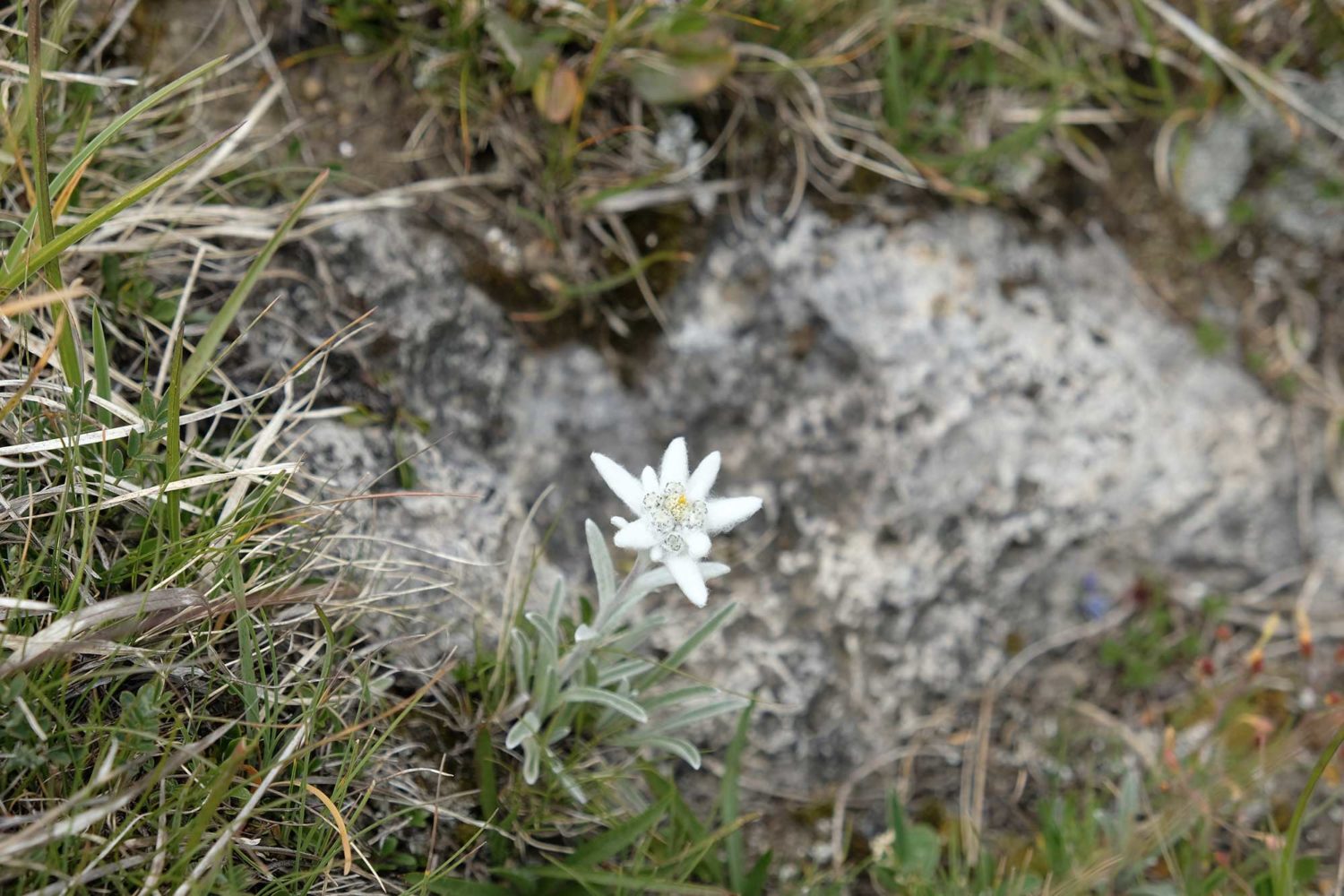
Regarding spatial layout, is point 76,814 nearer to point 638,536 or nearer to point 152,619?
point 152,619

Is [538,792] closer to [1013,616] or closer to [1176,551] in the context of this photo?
[1013,616]

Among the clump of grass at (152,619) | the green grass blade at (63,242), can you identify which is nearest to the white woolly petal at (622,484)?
the clump of grass at (152,619)

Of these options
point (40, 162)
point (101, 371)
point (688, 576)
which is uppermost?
point (40, 162)

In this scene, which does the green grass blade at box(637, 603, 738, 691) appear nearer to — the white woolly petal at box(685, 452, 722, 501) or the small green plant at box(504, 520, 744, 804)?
the small green plant at box(504, 520, 744, 804)

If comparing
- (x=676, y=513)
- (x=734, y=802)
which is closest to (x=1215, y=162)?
(x=676, y=513)

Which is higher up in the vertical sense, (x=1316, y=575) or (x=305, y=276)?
(x=305, y=276)

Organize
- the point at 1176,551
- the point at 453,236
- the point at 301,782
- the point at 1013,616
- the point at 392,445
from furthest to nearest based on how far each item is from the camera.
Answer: the point at 1176,551 → the point at 1013,616 → the point at 453,236 → the point at 392,445 → the point at 301,782

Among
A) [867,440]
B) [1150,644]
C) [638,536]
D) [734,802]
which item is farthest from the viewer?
[1150,644]

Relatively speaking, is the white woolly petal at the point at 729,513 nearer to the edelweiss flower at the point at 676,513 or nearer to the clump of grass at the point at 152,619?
the edelweiss flower at the point at 676,513

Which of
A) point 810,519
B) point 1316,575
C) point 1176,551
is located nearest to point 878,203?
point 810,519
